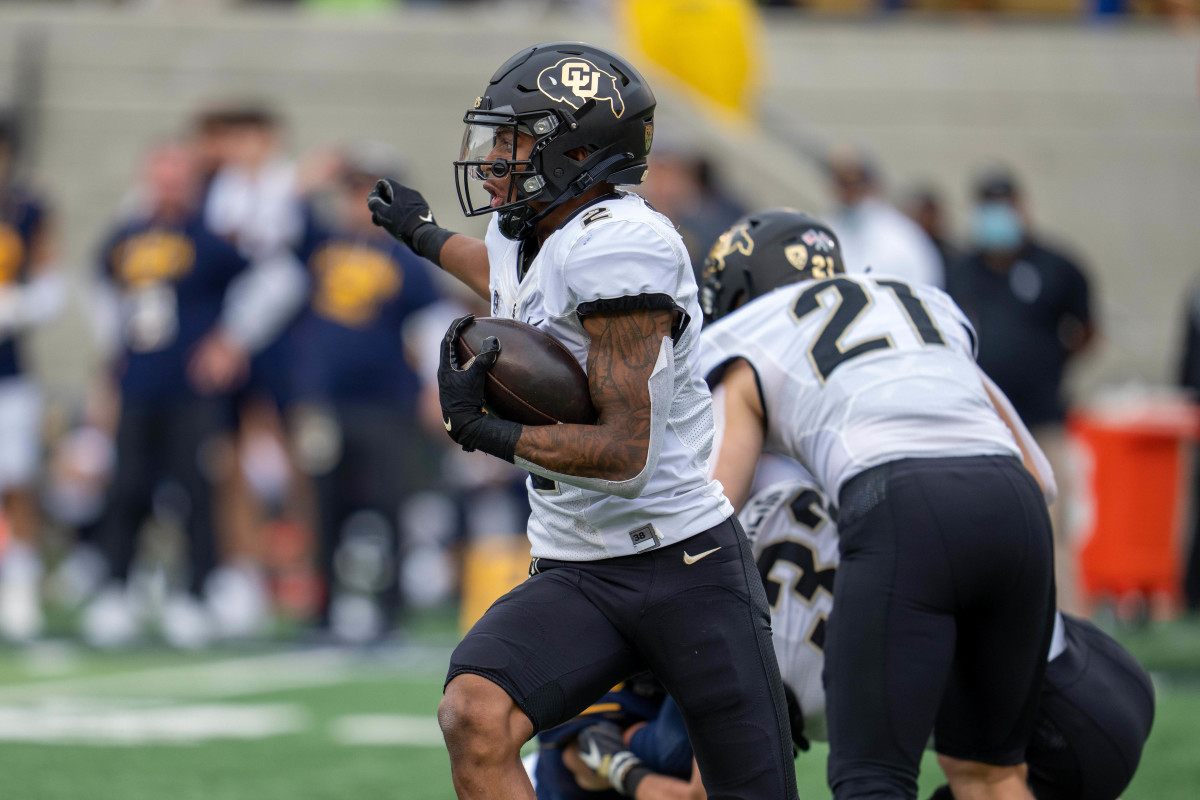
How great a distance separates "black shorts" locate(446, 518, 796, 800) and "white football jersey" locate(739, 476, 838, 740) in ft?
2.20

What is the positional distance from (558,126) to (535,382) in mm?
543

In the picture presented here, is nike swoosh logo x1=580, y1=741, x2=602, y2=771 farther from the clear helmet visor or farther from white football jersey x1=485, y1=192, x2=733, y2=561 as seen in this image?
the clear helmet visor

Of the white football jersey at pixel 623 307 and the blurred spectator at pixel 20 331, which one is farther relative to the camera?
the blurred spectator at pixel 20 331

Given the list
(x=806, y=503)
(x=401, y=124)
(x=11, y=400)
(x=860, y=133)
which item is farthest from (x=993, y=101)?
(x=806, y=503)

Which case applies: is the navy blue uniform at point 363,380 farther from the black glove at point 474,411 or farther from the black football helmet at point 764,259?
the black glove at point 474,411

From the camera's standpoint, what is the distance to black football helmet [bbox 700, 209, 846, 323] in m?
3.93

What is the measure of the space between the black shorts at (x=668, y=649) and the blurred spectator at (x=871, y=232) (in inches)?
204

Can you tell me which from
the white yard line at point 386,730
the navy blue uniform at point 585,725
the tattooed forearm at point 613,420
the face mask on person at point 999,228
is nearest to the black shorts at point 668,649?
the tattooed forearm at point 613,420

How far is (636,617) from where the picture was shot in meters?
3.07

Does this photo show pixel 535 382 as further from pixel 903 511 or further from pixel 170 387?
pixel 170 387

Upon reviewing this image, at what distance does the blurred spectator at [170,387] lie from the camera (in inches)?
319

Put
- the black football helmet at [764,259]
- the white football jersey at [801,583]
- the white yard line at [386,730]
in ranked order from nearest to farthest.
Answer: the white football jersey at [801,583] → the black football helmet at [764,259] → the white yard line at [386,730]

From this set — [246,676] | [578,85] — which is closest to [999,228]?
[246,676]

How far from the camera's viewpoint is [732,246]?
13.1 ft
